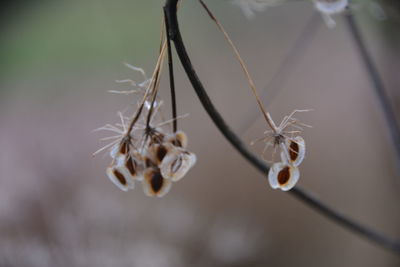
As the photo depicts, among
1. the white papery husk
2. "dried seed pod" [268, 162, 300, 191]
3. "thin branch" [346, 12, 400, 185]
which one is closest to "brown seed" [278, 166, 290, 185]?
"dried seed pod" [268, 162, 300, 191]

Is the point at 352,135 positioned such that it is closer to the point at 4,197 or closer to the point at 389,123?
the point at 389,123

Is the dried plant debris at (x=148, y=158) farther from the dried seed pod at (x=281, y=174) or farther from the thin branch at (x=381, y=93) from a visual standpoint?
the thin branch at (x=381, y=93)

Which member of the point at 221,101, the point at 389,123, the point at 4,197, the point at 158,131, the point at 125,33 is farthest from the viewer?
the point at 125,33

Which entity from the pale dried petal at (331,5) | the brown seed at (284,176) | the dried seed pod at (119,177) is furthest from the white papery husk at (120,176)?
the pale dried petal at (331,5)

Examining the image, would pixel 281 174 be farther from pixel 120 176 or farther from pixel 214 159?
pixel 214 159

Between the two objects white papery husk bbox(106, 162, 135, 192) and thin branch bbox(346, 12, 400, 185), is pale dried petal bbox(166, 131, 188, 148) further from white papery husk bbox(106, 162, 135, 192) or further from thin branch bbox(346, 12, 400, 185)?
thin branch bbox(346, 12, 400, 185)

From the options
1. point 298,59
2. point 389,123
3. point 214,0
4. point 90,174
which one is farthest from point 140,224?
point 214,0

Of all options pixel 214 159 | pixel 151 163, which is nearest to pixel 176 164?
pixel 151 163
